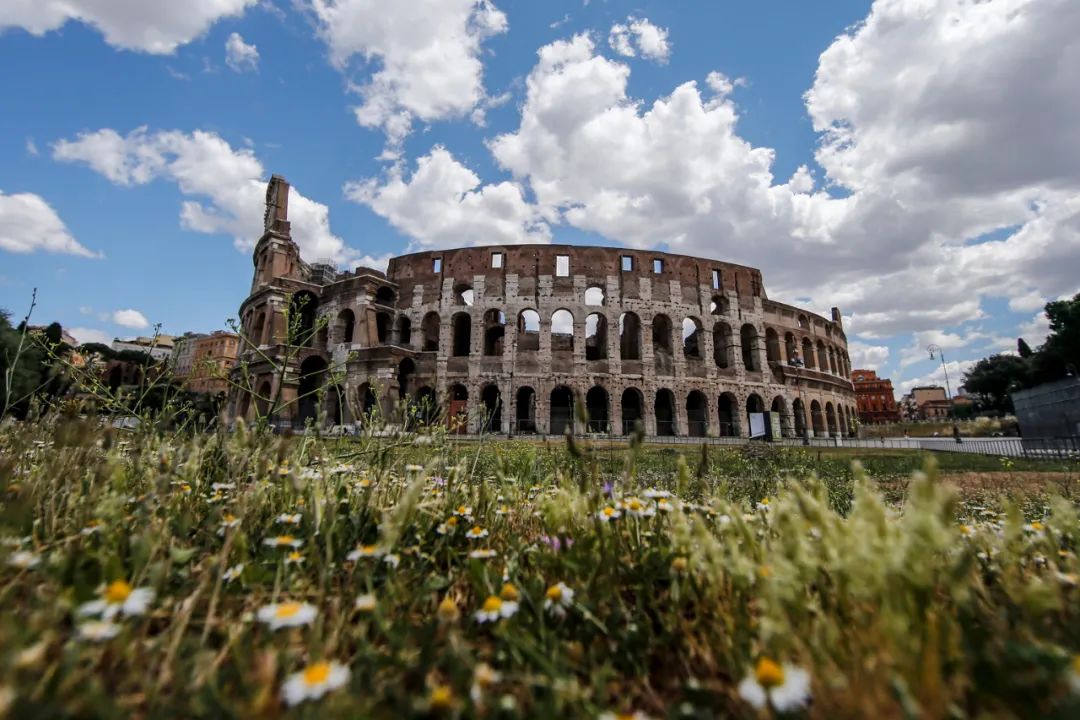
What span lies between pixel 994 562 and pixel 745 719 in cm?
149

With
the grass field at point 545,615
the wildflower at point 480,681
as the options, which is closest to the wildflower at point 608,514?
the grass field at point 545,615

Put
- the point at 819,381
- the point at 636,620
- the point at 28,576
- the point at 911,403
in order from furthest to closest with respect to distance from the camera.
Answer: the point at 911,403 → the point at 819,381 → the point at 636,620 → the point at 28,576

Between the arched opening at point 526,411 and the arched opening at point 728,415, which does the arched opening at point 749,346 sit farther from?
the arched opening at point 526,411

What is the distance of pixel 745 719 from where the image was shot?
37.8 inches

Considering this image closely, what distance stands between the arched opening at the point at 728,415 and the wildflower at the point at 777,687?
91.6 feet

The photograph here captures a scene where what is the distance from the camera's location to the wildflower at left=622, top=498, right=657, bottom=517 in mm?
1947

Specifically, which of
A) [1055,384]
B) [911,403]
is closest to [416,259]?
[1055,384]

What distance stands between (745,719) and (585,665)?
18.5 inches

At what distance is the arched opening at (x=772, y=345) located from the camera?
30.0m

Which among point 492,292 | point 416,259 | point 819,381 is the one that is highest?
point 416,259

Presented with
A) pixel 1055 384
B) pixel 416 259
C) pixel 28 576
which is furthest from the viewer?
pixel 416 259

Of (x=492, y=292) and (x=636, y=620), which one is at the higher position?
(x=492, y=292)

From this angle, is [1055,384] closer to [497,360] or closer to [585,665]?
[497,360]

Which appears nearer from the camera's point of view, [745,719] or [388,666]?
[745,719]
